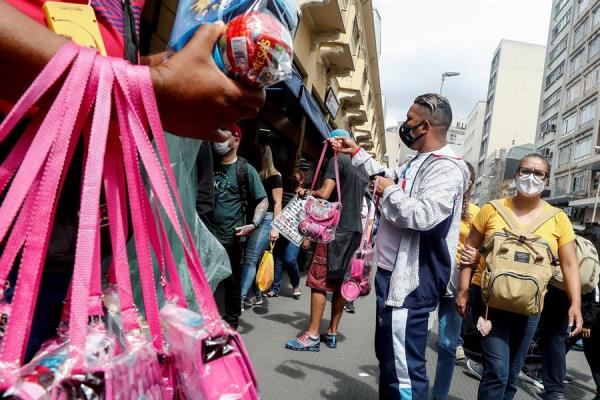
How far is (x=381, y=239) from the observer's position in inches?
108

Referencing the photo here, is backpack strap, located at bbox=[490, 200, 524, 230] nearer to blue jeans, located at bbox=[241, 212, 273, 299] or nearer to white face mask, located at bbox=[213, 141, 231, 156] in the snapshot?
white face mask, located at bbox=[213, 141, 231, 156]

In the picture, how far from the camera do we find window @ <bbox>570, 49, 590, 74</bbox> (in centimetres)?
4690

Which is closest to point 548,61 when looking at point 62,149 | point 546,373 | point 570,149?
point 570,149

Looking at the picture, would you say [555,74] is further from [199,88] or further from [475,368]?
[199,88]

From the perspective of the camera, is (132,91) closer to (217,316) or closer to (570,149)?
(217,316)

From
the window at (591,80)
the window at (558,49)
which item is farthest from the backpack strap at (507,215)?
the window at (558,49)

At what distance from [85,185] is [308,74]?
10.4 meters

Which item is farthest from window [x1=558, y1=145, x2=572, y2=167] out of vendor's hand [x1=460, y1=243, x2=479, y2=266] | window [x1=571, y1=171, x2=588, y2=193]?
vendor's hand [x1=460, y1=243, x2=479, y2=266]

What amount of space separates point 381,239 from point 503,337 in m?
1.14

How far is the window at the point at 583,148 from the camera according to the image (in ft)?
139

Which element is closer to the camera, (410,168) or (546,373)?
(410,168)

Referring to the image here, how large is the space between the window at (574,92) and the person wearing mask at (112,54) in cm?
5425

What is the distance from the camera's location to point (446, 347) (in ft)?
12.2

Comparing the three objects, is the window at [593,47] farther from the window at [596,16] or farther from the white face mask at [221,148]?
the white face mask at [221,148]
